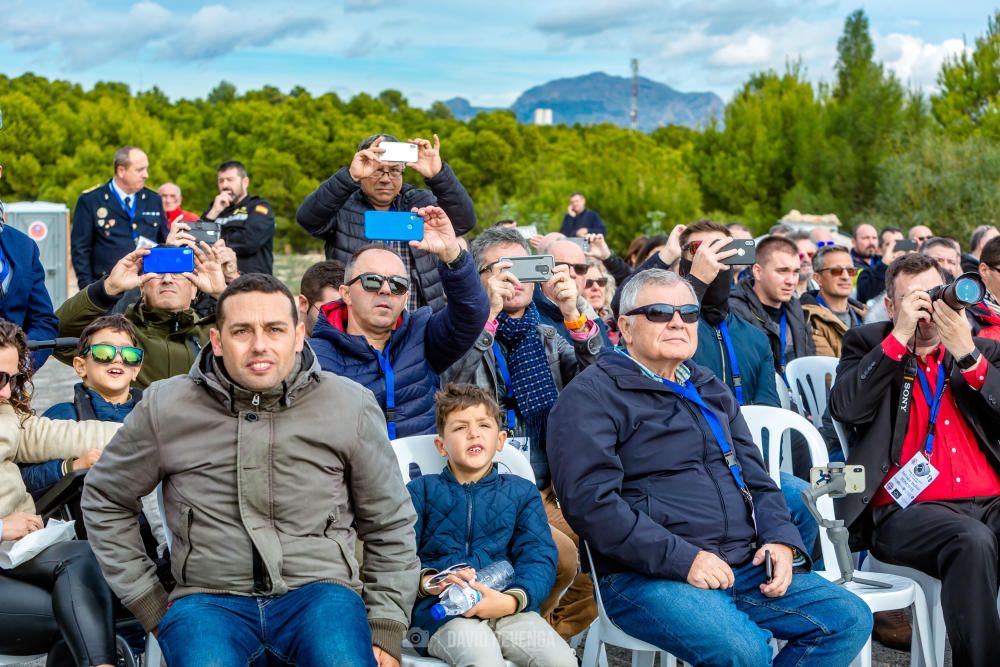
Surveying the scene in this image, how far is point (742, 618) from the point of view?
3.29m

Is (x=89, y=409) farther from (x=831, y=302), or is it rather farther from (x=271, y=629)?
(x=831, y=302)

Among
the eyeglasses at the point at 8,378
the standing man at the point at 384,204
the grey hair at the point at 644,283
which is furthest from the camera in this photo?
the standing man at the point at 384,204

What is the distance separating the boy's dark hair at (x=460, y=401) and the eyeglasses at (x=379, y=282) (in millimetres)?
570

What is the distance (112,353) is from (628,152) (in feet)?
81.5

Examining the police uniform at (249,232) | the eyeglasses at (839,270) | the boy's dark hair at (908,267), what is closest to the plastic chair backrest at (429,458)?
the boy's dark hair at (908,267)

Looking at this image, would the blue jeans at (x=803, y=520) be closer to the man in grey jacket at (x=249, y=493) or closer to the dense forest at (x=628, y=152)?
the man in grey jacket at (x=249, y=493)

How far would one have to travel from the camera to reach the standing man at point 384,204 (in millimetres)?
5320

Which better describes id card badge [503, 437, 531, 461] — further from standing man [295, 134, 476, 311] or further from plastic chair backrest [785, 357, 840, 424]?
plastic chair backrest [785, 357, 840, 424]

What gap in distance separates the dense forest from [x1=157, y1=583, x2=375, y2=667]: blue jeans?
62.9 ft

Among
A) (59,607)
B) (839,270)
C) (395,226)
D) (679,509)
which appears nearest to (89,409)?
(59,607)

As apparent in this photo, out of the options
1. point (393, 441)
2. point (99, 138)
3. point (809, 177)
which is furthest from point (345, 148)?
point (393, 441)

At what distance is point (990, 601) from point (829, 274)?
3.20m

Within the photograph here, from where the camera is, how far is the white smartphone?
5.09 meters

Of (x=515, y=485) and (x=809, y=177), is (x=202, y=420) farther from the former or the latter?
(x=809, y=177)
